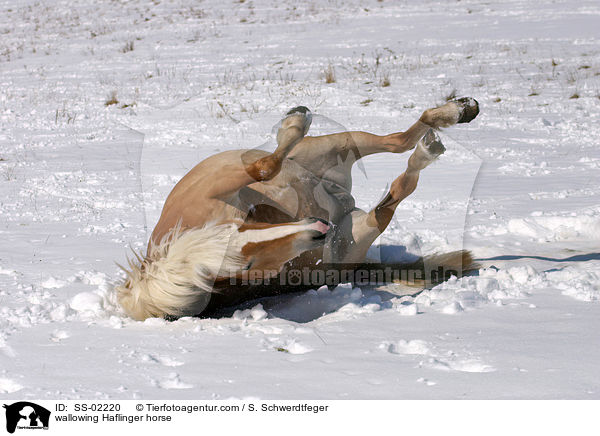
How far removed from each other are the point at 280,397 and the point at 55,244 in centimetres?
299

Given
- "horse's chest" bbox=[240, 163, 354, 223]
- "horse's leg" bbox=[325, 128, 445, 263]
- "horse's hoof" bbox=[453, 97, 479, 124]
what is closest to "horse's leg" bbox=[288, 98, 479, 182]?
"horse's hoof" bbox=[453, 97, 479, 124]

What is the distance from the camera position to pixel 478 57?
12.3 m

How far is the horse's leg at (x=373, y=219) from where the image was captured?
3.75m

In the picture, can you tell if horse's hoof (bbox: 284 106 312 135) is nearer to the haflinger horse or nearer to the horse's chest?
the haflinger horse

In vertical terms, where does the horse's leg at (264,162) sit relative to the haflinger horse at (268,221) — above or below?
above

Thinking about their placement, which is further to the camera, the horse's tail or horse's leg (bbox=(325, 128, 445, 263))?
horse's leg (bbox=(325, 128, 445, 263))

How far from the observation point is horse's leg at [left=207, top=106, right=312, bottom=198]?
3361 mm

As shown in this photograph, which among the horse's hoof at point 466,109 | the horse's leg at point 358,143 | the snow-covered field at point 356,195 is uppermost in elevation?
the horse's hoof at point 466,109

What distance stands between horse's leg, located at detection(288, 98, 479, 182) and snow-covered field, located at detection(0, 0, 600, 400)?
221 mm

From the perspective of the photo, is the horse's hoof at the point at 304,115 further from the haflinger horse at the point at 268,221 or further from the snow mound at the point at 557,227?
the snow mound at the point at 557,227
